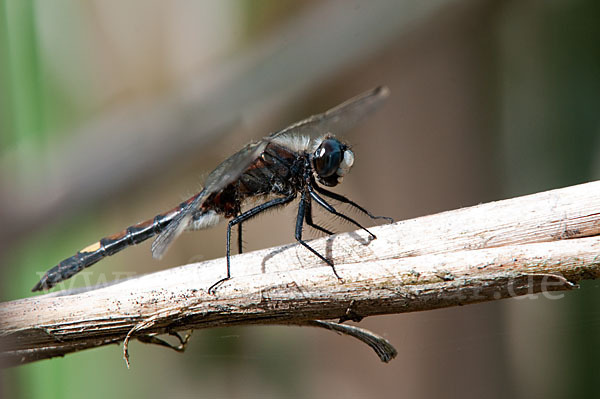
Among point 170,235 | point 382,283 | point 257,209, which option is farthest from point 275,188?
point 382,283

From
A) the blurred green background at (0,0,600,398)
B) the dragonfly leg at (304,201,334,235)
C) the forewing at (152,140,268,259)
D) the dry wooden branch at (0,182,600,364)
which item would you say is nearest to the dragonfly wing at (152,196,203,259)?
the forewing at (152,140,268,259)

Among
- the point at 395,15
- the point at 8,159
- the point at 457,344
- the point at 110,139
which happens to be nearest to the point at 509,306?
the point at 457,344

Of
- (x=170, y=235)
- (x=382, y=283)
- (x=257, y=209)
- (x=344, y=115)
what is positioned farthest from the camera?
(x=344, y=115)

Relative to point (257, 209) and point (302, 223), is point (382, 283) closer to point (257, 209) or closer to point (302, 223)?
point (302, 223)

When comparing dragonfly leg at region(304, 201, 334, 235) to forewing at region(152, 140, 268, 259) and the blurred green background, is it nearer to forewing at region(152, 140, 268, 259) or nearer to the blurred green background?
forewing at region(152, 140, 268, 259)

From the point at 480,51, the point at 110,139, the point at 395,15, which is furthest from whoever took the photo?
the point at 480,51

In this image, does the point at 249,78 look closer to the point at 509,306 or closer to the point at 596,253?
the point at 509,306
